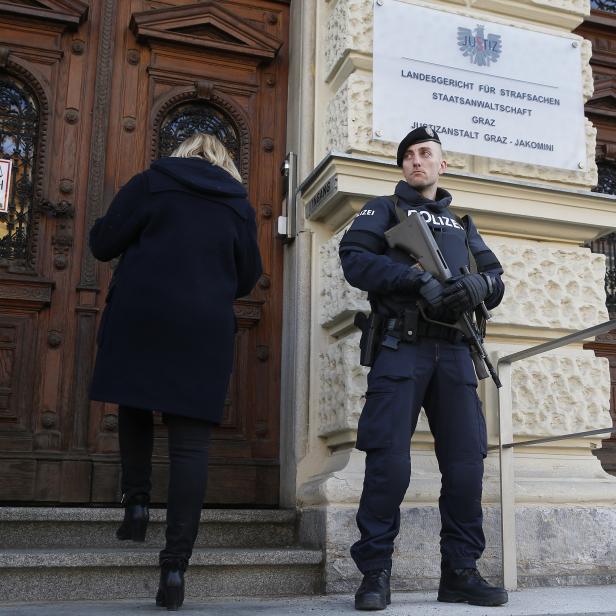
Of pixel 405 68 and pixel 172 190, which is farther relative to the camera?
pixel 405 68

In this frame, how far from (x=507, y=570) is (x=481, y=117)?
7.29ft

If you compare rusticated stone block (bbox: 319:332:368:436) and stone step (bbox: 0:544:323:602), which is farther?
rusticated stone block (bbox: 319:332:368:436)

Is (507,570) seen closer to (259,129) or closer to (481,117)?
(481,117)

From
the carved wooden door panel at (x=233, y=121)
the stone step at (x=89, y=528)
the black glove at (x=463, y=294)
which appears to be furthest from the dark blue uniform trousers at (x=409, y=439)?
the carved wooden door panel at (x=233, y=121)

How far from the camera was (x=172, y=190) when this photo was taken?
309 centimetres

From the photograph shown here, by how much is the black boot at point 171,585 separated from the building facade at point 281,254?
96 cm

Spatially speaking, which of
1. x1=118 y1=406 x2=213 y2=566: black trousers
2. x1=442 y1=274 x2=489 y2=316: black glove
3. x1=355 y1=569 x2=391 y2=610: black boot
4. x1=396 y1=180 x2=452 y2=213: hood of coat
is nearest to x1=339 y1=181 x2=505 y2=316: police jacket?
x1=396 y1=180 x2=452 y2=213: hood of coat

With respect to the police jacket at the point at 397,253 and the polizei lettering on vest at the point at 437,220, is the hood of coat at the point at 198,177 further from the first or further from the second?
the polizei lettering on vest at the point at 437,220

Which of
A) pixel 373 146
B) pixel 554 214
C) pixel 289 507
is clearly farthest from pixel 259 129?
pixel 289 507

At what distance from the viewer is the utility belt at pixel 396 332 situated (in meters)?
3.14

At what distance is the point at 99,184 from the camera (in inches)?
178

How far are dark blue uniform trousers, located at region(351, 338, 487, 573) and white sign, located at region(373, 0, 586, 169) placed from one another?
1.47m

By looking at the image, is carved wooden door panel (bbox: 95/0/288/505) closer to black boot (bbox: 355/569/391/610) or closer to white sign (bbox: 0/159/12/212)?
white sign (bbox: 0/159/12/212)

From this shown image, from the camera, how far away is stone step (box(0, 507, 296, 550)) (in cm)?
359
